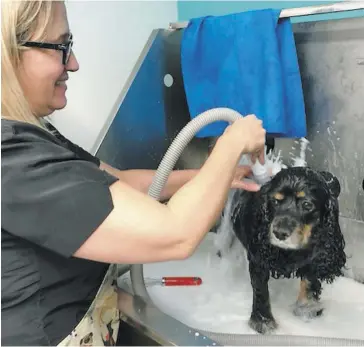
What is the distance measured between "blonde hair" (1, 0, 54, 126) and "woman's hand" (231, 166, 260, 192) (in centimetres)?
50

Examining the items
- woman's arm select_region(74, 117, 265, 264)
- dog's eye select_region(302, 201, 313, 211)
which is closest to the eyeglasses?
woman's arm select_region(74, 117, 265, 264)

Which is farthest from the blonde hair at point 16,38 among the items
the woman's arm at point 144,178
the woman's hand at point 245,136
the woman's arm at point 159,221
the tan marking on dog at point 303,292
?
the tan marking on dog at point 303,292

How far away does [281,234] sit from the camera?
94cm

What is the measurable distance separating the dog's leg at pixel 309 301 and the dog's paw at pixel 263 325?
0.09 metres

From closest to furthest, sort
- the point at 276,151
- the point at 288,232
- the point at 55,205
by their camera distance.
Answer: the point at 55,205, the point at 288,232, the point at 276,151

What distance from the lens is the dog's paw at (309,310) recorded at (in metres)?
1.14

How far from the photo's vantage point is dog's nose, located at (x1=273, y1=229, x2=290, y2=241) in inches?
36.9

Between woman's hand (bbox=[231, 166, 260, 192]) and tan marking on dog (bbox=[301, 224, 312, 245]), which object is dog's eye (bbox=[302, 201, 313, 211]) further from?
woman's hand (bbox=[231, 166, 260, 192])

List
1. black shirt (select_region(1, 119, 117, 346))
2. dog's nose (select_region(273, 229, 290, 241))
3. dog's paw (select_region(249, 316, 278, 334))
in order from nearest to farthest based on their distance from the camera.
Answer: black shirt (select_region(1, 119, 117, 346))
dog's nose (select_region(273, 229, 290, 241))
dog's paw (select_region(249, 316, 278, 334))

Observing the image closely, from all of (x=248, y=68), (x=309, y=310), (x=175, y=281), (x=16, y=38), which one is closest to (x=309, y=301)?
(x=309, y=310)

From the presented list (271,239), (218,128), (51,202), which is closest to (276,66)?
(218,128)

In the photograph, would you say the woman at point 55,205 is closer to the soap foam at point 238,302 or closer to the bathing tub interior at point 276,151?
the bathing tub interior at point 276,151

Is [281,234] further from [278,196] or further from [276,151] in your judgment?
[276,151]

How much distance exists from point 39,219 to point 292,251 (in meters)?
0.58
